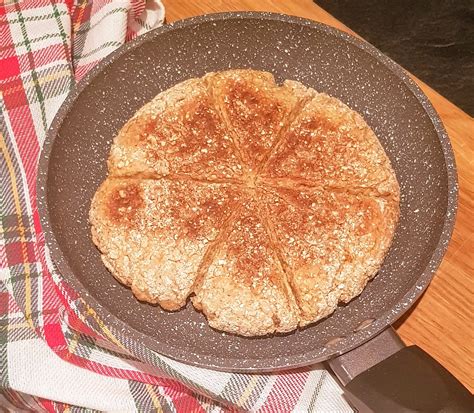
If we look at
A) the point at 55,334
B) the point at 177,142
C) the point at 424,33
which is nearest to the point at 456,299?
the point at 177,142

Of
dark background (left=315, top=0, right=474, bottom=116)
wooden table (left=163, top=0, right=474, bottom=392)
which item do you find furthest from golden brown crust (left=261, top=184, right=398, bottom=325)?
dark background (left=315, top=0, right=474, bottom=116)

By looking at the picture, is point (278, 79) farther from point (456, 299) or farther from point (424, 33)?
point (424, 33)

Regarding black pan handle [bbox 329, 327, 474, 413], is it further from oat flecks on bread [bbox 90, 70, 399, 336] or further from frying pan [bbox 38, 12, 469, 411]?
oat flecks on bread [bbox 90, 70, 399, 336]

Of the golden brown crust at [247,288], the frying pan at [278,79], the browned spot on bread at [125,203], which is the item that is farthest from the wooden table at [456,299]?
the browned spot on bread at [125,203]

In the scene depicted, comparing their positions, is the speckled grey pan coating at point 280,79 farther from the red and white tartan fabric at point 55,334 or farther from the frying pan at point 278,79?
the red and white tartan fabric at point 55,334

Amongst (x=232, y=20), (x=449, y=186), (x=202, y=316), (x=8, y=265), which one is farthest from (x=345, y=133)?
(x=8, y=265)

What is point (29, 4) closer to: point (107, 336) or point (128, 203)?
point (128, 203)
